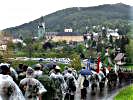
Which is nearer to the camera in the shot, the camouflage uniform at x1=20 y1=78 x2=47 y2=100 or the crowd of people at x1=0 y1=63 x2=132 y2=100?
the crowd of people at x1=0 y1=63 x2=132 y2=100

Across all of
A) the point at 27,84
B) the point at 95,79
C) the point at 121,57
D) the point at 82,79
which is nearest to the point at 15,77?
the point at 27,84

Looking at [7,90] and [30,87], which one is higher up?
[7,90]

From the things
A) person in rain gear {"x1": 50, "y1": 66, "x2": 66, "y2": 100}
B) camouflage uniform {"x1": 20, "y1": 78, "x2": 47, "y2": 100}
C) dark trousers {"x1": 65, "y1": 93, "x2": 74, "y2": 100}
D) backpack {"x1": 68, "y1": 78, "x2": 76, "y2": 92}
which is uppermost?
camouflage uniform {"x1": 20, "y1": 78, "x2": 47, "y2": 100}

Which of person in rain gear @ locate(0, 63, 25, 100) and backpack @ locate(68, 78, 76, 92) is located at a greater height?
person in rain gear @ locate(0, 63, 25, 100)

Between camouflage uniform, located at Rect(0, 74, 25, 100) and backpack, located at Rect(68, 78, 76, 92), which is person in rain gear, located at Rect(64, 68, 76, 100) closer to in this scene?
backpack, located at Rect(68, 78, 76, 92)

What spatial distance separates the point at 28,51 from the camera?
167 metres

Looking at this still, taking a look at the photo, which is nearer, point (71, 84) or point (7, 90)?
point (7, 90)

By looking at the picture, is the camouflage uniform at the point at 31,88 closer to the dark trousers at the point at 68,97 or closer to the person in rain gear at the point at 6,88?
the person in rain gear at the point at 6,88

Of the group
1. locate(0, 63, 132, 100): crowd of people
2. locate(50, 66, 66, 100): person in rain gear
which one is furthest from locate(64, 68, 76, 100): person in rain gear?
locate(50, 66, 66, 100): person in rain gear

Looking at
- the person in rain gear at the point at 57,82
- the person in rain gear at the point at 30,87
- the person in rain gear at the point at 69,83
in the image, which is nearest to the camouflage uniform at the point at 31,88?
the person in rain gear at the point at 30,87

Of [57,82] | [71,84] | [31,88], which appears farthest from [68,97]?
[31,88]

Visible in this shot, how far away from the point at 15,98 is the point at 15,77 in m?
4.13

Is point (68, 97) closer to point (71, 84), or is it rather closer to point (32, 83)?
point (71, 84)

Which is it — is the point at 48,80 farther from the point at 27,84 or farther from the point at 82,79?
the point at 82,79
